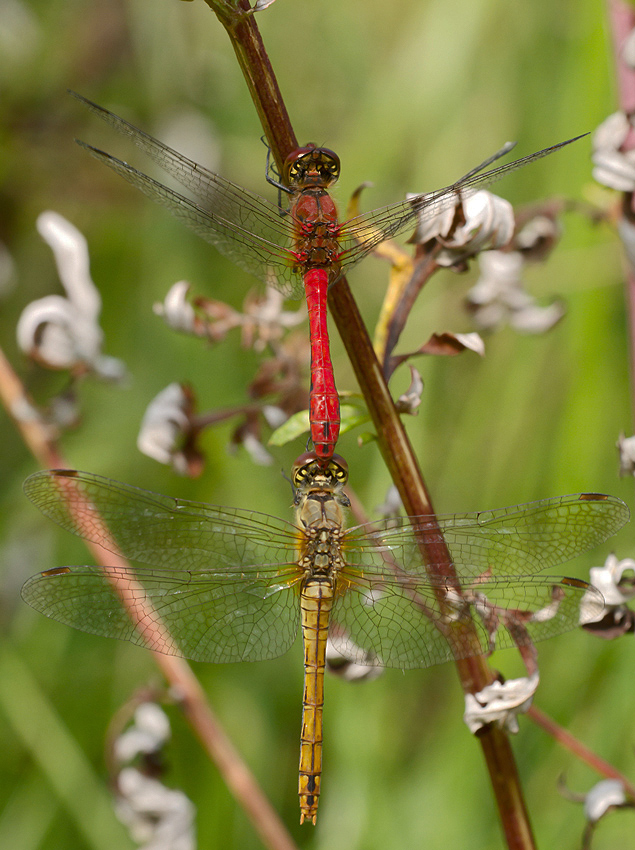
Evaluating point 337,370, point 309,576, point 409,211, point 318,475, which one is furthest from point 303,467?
point 337,370

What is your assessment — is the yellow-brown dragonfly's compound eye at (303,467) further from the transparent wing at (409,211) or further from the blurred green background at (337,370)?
the blurred green background at (337,370)

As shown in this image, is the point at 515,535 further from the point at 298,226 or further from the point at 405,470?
the point at 298,226

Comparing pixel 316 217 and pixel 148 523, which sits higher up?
pixel 316 217

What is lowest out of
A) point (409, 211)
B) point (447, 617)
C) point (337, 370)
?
point (447, 617)

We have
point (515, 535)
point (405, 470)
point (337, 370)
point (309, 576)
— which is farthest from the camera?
point (337, 370)

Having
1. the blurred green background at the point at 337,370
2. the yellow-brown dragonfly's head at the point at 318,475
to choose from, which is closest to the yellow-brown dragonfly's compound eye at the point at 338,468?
the yellow-brown dragonfly's head at the point at 318,475

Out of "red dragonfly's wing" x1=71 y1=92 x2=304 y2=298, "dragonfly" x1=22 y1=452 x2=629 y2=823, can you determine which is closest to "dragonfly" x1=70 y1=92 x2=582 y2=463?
"red dragonfly's wing" x1=71 y1=92 x2=304 y2=298

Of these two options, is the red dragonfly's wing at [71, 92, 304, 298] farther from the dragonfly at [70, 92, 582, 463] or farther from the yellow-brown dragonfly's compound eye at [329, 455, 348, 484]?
the yellow-brown dragonfly's compound eye at [329, 455, 348, 484]
